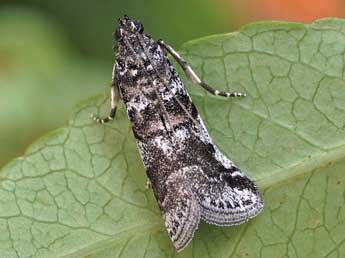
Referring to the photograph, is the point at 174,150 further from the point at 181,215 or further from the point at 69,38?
the point at 69,38

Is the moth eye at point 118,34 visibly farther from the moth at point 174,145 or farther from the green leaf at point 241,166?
the green leaf at point 241,166

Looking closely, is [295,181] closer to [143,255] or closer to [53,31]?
[143,255]

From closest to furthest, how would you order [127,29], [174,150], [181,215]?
1. [181,215]
2. [174,150]
3. [127,29]

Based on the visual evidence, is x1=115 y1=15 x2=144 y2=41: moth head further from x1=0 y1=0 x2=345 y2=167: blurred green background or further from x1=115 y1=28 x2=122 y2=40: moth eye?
x1=0 y1=0 x2=345 y2=167: blurred green background

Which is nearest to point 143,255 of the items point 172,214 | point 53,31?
point 172,214

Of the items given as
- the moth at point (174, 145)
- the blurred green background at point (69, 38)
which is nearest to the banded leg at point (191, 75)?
the moth at point (174, 145)

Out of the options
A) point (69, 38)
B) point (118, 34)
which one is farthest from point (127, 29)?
point (69, 38)
